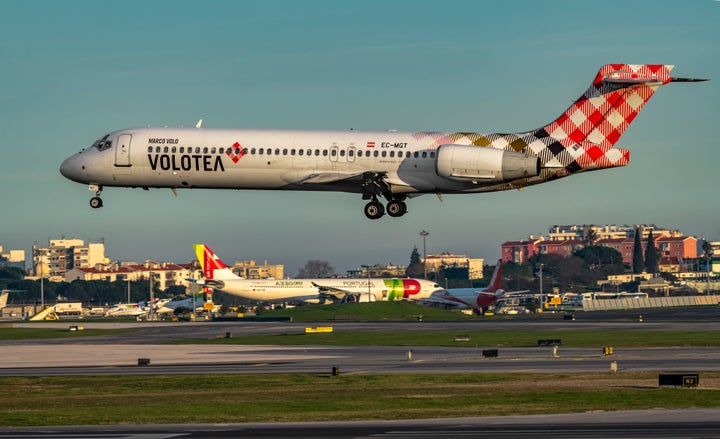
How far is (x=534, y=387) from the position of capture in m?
57.3

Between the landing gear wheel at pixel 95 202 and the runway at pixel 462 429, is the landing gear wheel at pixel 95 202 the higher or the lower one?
the higher one

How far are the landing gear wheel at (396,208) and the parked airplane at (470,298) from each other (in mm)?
117638

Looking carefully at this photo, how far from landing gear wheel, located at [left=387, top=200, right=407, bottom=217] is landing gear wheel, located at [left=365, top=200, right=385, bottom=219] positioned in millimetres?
523

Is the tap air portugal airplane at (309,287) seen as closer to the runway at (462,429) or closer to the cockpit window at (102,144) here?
the cockpit window at (102,144)

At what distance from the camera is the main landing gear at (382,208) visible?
2633 inches

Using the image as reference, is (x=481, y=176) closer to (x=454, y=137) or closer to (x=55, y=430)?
(x=454, y=137)

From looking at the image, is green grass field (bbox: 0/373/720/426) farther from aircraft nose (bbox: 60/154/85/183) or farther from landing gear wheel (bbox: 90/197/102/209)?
aircraft nose (bbox: 60/154/85/183)

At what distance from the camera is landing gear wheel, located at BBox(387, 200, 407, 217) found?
6688cm

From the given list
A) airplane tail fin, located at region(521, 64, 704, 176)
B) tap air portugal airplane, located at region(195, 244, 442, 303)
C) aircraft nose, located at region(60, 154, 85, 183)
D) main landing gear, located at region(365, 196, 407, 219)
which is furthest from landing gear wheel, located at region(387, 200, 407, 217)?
tap air portugal airplane, located at region(195, 244, 442, 303)

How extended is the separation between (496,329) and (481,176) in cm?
5198

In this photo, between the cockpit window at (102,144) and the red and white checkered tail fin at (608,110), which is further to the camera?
the cockpit window at (102,144)

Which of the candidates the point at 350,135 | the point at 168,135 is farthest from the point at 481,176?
the point at 168,135

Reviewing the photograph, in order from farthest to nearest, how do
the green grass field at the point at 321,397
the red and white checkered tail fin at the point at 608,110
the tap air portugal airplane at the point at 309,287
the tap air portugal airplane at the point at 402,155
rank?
the tap air portugal airplane at the point at 309,287, the red and white checkered tail fin at the point at 608,110, the tap air portugal airplane at the point at 402,155, the green grass field at the point at 321,397

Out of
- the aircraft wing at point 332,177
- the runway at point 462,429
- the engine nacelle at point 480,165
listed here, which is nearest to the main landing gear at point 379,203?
the aircraft wing at point 332,177
